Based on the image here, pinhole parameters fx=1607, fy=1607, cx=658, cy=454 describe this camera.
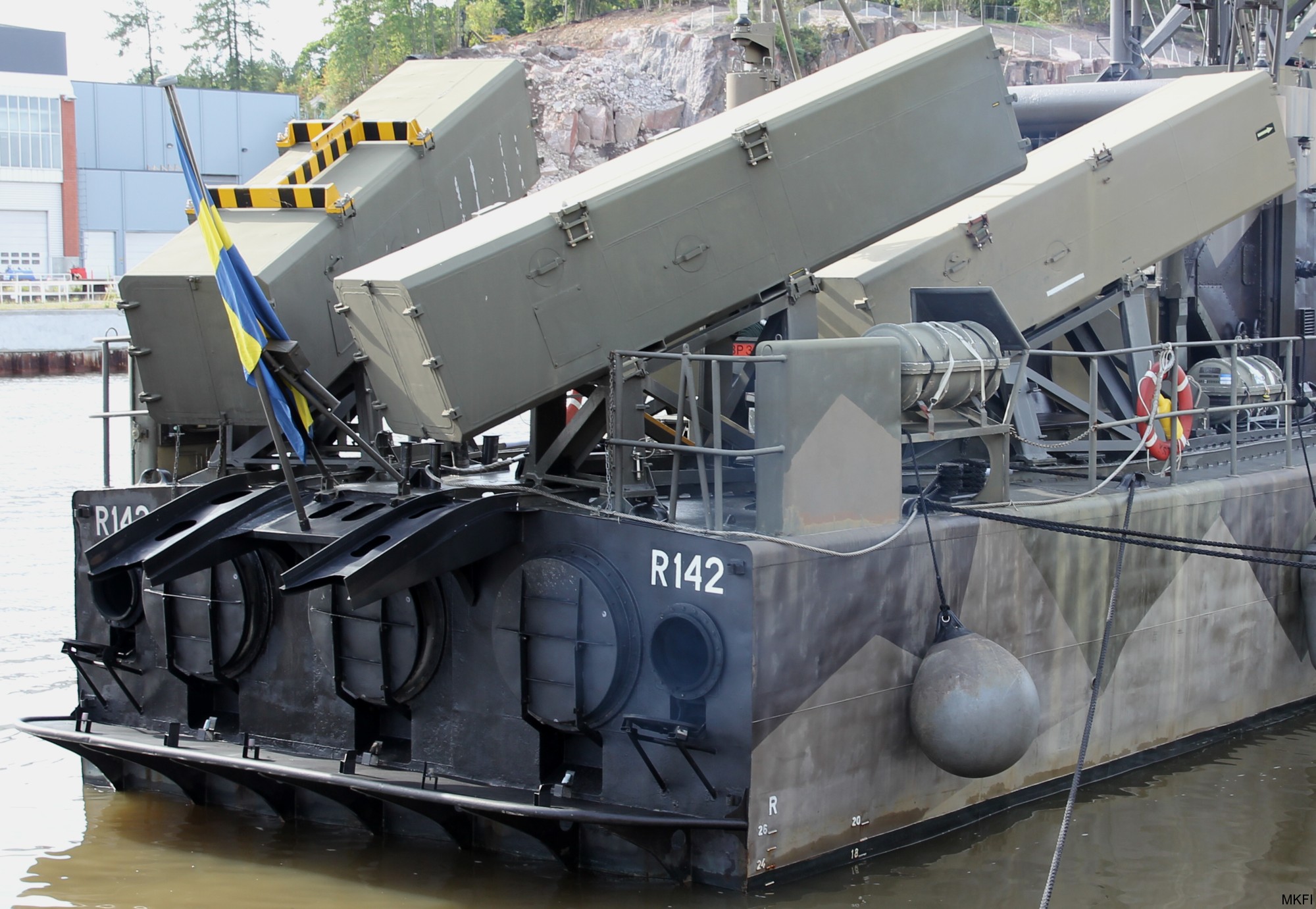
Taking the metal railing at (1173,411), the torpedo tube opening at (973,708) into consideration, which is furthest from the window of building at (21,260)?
the torpedo tube opening at (973,708)

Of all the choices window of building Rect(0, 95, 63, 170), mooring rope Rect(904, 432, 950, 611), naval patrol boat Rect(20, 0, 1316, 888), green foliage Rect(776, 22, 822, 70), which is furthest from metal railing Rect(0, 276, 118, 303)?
mooring rope Rect(904, 432, 950, 611)

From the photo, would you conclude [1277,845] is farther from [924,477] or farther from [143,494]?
[143,494]

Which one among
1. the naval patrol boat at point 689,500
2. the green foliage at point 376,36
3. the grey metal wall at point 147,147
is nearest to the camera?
the naval patrol boat at point 689,500

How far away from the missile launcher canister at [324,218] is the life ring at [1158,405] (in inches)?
174

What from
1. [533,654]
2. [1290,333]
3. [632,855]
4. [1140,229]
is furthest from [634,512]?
[1290,333]

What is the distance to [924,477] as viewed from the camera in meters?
9.50

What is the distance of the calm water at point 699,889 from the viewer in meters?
8.09

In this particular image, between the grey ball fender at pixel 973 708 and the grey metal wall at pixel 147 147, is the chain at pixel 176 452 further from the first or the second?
the grey metal wall at pixel 147 147

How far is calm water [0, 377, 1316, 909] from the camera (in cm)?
809

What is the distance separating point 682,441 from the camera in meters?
8.30

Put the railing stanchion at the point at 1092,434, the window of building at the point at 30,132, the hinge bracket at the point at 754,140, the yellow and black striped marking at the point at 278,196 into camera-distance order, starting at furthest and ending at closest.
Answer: the window of building at the point at 30,132
the yellow and black striped marking at the point at 278,196
the railing stanchion at the point at 1092,434
the hinge bracket at the point at 754,140

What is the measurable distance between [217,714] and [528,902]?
8.95 feet

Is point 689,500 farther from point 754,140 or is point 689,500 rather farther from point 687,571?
point 754,140

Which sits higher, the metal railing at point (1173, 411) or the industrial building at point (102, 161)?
the industrial building at point (102, 161)
